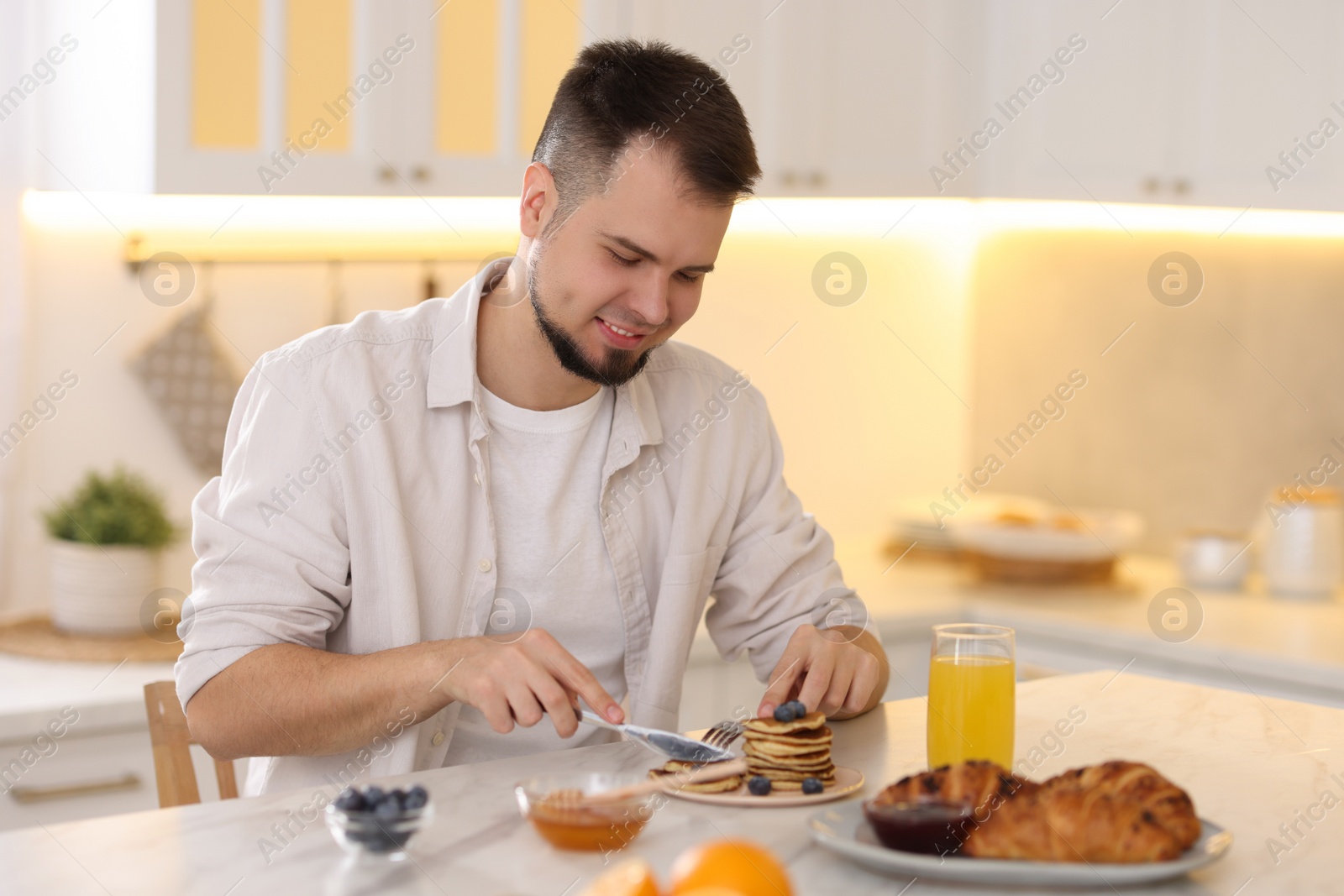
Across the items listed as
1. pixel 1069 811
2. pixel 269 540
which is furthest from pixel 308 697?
pixel 1069 811

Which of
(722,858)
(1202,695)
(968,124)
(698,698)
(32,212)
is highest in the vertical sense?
(968,124)

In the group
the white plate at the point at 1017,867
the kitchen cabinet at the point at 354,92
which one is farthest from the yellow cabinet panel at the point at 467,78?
the white plate at the point at 1017,867

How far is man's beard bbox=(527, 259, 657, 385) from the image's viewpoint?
5.13 feet

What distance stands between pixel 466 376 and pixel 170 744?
50 cm

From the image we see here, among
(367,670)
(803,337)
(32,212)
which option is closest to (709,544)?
(367,670)

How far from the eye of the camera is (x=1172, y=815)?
1.01 meters

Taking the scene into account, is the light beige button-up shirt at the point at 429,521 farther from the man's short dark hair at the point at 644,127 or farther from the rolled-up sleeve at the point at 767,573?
the man's short dark hair at the point at 644,127

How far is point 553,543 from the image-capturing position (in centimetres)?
163

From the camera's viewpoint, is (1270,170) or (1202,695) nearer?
(1202,695)

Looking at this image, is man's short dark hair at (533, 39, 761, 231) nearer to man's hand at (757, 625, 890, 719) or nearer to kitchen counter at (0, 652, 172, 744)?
man's hand at (757, 625, 890, 719)

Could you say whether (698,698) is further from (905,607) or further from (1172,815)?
(1172,815)

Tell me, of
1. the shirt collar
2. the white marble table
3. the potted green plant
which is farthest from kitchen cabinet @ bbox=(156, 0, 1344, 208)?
the white marble table

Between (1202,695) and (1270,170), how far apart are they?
Answer: 5.34 ft

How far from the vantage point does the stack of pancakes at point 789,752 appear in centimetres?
120
